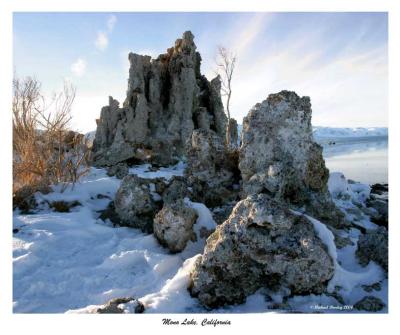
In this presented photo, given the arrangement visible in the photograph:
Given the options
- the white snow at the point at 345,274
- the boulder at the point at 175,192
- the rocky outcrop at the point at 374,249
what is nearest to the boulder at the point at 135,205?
the boulder at the point at 175,192

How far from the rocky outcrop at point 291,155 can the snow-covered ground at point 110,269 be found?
2.85ft

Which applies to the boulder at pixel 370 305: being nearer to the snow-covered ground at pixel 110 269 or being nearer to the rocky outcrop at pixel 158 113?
the snow-covered ground at pixel 110 269

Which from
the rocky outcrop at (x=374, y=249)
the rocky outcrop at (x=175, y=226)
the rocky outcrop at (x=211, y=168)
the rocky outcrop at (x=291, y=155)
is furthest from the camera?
the rocky outcrop at (x=211, y=168)

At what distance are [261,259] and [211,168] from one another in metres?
3.33

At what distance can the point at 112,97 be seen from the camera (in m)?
17.8

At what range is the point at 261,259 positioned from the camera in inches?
150

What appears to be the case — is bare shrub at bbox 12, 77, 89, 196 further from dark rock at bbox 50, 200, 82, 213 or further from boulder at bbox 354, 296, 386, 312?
boulder at bbox 354, 296, 386, 312

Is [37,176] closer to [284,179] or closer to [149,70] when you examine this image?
[284,179]

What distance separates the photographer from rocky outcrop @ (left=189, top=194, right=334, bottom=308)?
3.68 meters

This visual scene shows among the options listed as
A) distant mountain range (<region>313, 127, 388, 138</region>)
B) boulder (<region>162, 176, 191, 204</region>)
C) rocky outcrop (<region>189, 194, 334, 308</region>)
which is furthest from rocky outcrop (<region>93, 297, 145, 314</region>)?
distant mountain range (<region>313, 127, 388, 138</region>)

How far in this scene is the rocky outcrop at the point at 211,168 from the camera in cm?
680

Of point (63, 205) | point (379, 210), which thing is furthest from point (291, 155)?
point (63, 205)

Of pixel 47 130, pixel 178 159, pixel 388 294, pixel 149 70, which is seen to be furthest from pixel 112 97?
pixel 388 294

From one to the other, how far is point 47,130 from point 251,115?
5.69 meters
